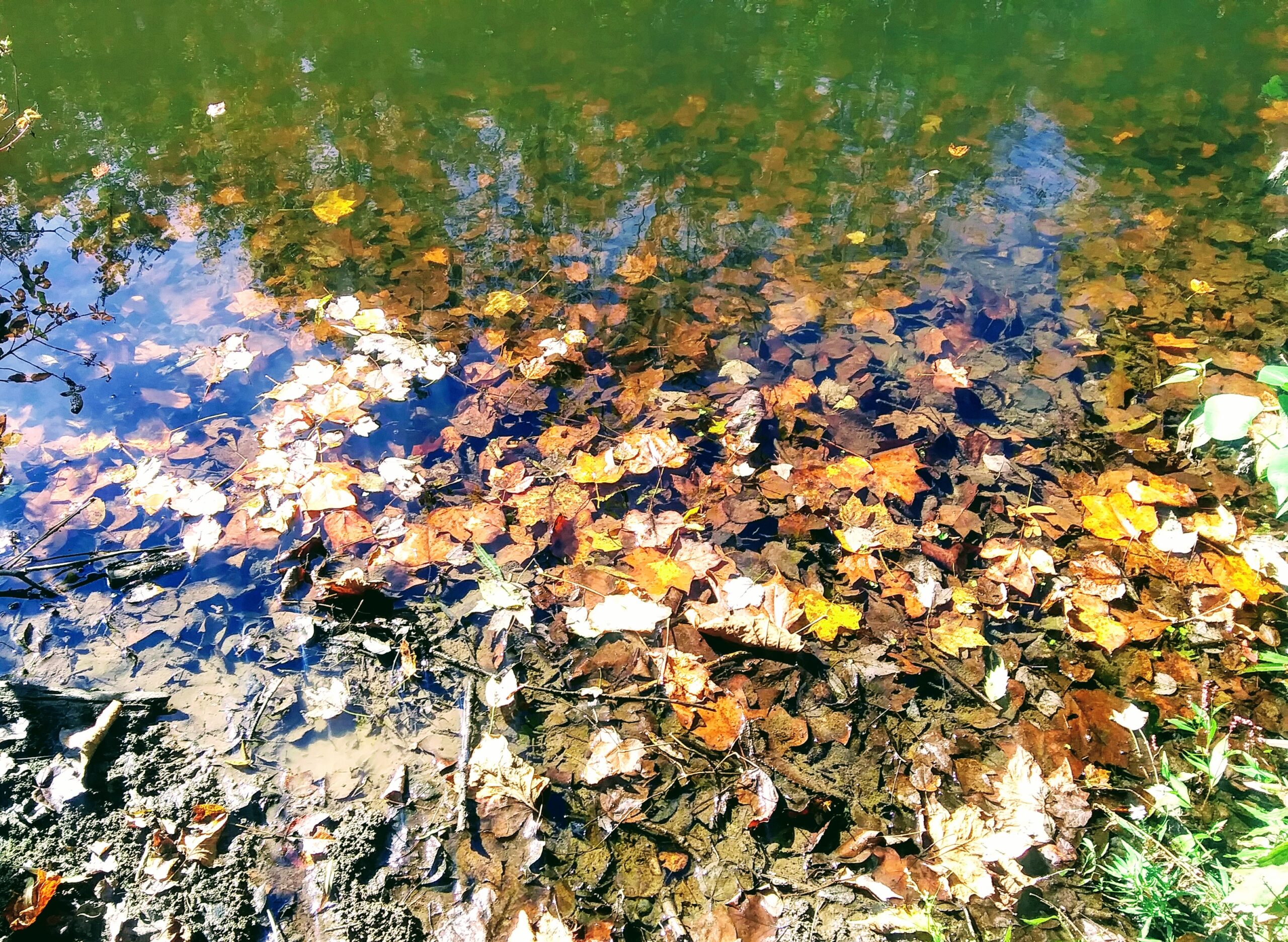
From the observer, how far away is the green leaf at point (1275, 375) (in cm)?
119

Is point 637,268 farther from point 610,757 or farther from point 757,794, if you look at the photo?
point 757,794

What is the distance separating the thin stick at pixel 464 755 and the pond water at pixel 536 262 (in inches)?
3.7

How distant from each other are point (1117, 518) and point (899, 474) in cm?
72

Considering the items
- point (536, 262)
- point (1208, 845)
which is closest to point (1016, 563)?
point (1208, 845)

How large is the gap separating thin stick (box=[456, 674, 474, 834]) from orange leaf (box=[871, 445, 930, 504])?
1520 millimetres

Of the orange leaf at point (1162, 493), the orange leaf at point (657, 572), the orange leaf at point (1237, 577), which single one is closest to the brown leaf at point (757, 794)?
the orange leaf at point (657, 572)

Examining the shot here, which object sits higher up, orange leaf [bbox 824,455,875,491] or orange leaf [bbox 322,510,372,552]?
orange leaf [bbox 824,455,875,491]

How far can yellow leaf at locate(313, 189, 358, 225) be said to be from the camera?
418cm

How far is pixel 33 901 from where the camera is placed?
5.23ft

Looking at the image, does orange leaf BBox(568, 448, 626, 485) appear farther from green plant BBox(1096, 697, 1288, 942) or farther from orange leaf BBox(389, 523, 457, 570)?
green plant BBox(1096, 697, 1288, 942)

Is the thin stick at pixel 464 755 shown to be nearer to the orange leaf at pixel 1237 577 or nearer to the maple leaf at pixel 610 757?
the maple leaf at pixel 610 757

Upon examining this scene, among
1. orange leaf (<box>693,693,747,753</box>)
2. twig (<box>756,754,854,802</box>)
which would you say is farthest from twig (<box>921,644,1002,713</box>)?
orange leaf (<box>693,693,747,753</box>)

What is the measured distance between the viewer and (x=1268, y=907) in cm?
130

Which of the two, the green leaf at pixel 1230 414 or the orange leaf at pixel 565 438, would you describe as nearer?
the green leaf at pixel 1230 414
